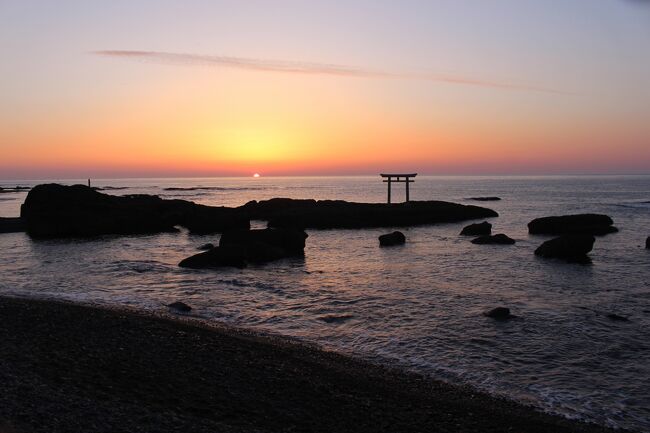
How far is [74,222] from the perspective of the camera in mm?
45781

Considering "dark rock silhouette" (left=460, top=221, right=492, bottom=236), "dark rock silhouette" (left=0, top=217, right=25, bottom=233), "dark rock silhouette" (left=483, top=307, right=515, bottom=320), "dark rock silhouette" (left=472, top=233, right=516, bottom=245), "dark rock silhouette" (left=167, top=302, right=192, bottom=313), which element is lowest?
"dark rock silhouette" (left=483, top=307, right=515, bottom=320)

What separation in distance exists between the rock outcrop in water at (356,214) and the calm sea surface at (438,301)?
661 inches

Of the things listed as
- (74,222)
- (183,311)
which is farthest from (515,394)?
(74,222)

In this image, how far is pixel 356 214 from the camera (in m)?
56.2

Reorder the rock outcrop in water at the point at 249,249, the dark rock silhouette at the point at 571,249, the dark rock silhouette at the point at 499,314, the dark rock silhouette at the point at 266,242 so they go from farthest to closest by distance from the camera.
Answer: the dark rock silhouette at the point at 571,249
the dark rock silhouette at the point at 266,242
the rock outcrop in water at the point at 249,249
the dark rock silhouette at the point at 499,314

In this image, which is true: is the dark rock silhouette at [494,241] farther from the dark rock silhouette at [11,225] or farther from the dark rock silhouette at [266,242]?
the dark rock silhouette at [11,225]

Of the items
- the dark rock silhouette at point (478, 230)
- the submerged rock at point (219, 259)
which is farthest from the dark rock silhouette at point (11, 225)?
the dark rock silhouette at point (478, 230)

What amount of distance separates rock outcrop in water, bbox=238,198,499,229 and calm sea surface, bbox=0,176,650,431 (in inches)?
661

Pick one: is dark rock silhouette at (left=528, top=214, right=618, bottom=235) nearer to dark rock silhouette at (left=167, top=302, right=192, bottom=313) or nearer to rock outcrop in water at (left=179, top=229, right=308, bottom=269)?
rock outcrop in water at (left=179, top=229, right=308, bottom=269)

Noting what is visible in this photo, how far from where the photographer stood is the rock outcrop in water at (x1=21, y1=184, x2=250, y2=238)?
4531 centimetres

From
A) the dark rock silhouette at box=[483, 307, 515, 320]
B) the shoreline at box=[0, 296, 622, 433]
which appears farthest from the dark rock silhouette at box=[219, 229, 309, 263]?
the shoreline at box=[0, 296, 622, 433]

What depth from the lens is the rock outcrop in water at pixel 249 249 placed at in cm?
2795

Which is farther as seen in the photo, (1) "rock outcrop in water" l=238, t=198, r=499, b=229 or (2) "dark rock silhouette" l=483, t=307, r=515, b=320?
(1) "rock outcrop in water" l=238, t=198, r=499, b=229

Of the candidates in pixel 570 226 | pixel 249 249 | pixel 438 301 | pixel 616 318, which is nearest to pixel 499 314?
pixel 438 301
